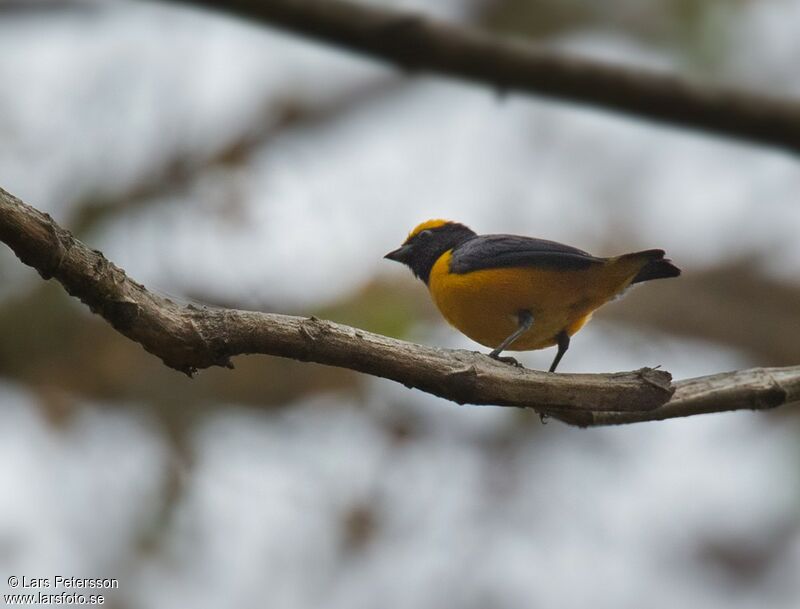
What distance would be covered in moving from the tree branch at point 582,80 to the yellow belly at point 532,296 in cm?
139

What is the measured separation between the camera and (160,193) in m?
7.54

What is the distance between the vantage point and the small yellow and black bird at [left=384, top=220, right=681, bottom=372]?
15.0 ft

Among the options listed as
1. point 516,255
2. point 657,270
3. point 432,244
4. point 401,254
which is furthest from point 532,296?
point 401,254

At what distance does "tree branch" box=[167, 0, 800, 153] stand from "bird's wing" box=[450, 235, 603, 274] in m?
1.06

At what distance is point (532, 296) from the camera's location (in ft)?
15.1

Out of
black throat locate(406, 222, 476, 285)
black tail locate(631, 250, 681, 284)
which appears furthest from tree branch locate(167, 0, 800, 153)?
black tail locate(631, 250, 681, 284)

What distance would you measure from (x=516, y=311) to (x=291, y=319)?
71.7 inches

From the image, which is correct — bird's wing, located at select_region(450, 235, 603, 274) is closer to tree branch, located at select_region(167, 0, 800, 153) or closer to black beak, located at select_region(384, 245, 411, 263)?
black beak, located at select_region(384, 245, 411, 263)

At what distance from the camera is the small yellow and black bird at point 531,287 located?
15.0 feet

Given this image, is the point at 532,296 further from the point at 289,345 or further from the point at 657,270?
the point at 289,345

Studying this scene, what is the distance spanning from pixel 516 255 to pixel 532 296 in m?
0.23

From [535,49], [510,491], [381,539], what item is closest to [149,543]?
[381,539]

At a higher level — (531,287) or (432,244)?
(432,244)

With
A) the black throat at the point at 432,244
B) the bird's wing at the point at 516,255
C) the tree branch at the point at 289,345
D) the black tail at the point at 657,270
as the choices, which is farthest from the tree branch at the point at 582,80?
the tree branch at the point at 289,345
